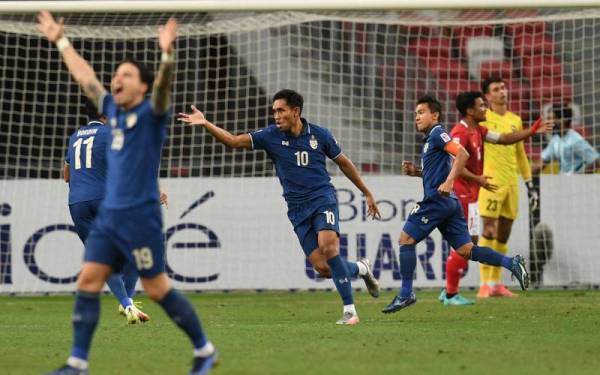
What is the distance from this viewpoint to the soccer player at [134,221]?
730 centimetres

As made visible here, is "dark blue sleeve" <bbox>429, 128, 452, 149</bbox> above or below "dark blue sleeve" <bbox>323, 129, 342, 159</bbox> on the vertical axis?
above

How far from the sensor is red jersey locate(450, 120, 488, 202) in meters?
14.9

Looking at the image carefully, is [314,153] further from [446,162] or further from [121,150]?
[121,150]

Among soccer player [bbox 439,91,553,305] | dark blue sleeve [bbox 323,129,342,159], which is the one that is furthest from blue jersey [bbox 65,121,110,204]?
soccer player [bbox 439,91,553,305]

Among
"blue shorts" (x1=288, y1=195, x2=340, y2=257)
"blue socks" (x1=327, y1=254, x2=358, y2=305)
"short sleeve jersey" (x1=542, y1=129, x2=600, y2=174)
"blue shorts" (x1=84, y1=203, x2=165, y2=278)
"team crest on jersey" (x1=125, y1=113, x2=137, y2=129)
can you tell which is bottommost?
"blue socks" (x1=327, y1=254, x2=358, y2=305)

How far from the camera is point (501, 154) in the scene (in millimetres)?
16047

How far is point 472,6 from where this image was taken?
15016 mm

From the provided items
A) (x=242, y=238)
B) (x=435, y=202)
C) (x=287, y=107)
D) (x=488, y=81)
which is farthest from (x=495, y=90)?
(x=287, y=107)

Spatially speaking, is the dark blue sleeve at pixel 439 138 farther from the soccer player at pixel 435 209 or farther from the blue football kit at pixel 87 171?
the blue football kit at pixel 87 171

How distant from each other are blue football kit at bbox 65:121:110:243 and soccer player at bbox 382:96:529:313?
120 inches

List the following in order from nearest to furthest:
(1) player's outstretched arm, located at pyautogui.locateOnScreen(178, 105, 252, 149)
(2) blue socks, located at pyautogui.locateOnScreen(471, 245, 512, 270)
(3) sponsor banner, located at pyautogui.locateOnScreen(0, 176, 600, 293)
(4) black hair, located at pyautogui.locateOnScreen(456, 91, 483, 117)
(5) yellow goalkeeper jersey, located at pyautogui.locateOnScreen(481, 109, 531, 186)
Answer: (1) player's outstretched arm, located at pyautogui.locateOnScreen(178, 105, 252, 149) → (2) blue socks, located at pyautogui.locateOnScreen(471, 245, 512, 270) → (4) black hair, located at pyautogui.locateOnScreen(456, 91, 483, 117) → (5) yellow goalkeeper jersey, located at pyautogui.locateOnScreen(481, 109, 531, 186) → (3) sponsor banner, located at pyautogui.locateOnScreen(0, 176, 600, 293)

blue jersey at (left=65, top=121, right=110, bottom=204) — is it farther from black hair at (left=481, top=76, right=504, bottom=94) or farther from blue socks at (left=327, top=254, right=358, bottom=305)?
black hair at (left=481, top=76, right=504, bottom=94)

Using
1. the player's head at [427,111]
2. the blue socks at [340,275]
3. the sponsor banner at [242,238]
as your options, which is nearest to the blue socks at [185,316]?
the blue socks at [340,275]

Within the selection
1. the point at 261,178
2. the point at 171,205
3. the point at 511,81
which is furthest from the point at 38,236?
the point at 511,81
